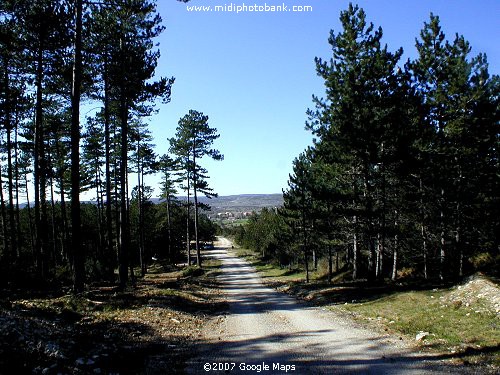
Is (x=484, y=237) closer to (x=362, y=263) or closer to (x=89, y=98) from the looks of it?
(x=362, y=263)

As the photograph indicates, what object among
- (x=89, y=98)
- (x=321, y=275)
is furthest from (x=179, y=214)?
(x=89, y=98)

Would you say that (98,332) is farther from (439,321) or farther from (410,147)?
(410,147)

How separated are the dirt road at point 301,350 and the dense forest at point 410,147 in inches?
383

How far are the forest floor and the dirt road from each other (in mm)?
808

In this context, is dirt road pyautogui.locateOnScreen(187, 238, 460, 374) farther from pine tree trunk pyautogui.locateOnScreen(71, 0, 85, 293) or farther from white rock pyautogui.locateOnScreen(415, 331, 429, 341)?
pine tree trunk pyautogui.locateOnScreen(71, 0, 85, 293)

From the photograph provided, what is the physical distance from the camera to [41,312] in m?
10.9

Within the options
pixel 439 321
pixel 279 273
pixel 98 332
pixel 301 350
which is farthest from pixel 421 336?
pixel 279 273

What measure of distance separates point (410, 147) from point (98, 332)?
716 inches

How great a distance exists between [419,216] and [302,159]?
10.7 meters

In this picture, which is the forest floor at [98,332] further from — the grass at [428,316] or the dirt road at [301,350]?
the grass at [428,316]

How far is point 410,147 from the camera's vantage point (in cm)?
2112

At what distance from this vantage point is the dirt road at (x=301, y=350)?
7.91 metres

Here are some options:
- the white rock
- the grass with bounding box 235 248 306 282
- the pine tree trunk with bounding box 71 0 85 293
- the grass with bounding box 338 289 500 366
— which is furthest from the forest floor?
the grass with bounding box 235 248 306 282

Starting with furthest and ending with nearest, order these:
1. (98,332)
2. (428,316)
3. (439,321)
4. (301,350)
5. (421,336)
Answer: (428,316), (439,321), (421,336), (98,332), (301,350)
